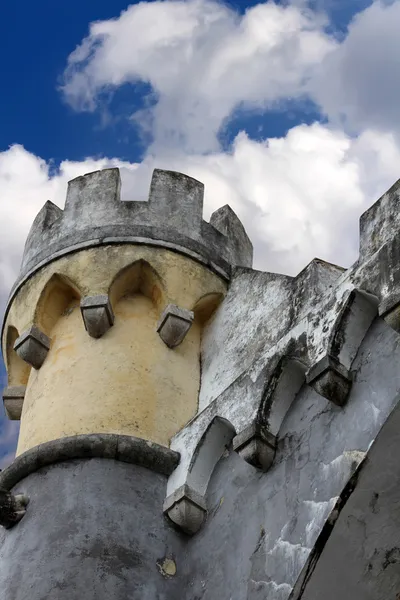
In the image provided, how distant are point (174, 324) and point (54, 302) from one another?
0.94 metres

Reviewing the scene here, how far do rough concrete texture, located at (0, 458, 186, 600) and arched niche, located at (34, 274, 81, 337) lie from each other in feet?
4.11

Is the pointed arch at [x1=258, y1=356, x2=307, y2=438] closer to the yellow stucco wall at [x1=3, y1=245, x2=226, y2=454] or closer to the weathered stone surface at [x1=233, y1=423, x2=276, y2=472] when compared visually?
the weathered stone surface at [x1=233, y1=423, x2=276, y2=472]

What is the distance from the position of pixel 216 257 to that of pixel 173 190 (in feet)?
2.19

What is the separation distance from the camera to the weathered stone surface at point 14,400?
743cm

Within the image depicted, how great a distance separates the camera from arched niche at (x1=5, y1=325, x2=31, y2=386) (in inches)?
293

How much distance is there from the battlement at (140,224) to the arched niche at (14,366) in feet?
1.33

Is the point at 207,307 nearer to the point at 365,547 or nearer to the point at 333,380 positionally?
the point at 333,380

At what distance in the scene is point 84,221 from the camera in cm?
740

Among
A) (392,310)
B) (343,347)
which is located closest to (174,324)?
(343,347)

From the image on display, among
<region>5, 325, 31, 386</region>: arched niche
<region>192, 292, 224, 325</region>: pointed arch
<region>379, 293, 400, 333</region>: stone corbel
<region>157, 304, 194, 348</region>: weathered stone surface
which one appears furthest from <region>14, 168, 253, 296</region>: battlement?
<region>379, 293, 400, 333</region>: stone corbel

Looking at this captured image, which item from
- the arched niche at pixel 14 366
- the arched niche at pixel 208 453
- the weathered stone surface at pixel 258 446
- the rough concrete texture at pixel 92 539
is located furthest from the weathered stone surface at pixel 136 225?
the weathered stone surface at pixel 258 446

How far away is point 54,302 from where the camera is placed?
282 inches

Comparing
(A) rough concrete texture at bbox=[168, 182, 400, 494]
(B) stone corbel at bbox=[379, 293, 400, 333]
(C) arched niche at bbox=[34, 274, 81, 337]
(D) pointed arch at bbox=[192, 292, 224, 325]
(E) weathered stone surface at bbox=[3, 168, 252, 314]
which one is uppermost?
(E) weathered stone surface at bbox=[3, 168, 252, 314]

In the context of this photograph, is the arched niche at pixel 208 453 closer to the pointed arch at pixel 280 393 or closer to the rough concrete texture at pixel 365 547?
the pointed arch at pixel 280 393
